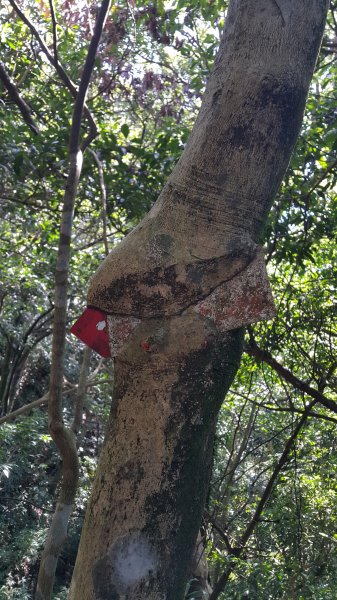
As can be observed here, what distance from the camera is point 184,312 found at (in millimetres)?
1395

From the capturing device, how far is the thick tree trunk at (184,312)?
1278 mm

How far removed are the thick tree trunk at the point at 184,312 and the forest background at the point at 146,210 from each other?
4.64 feet

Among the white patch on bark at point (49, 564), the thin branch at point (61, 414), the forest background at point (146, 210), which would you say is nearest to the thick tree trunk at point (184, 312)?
the thin branch at point (61, 414)

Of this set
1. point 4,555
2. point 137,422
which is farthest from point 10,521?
point 137,422

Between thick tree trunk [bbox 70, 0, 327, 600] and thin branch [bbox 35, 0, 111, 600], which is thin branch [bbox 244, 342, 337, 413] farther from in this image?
thick tree trunk [bbox 70, 0, 327, 600]

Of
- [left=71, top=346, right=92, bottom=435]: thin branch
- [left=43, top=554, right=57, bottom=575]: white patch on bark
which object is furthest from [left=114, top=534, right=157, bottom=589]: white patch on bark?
[left=71, top=346, right=92, bottom=435]: thin branch

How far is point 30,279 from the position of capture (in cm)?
689

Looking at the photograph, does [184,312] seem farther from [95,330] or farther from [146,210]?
[146,210]

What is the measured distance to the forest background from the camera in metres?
4.08

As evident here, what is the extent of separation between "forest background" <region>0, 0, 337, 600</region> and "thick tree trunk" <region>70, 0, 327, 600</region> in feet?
4.64

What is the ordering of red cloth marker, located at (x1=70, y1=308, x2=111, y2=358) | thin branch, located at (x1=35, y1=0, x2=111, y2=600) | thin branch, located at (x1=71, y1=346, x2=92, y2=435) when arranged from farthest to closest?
thin branch, located at (x1=71, y1=346, x2=92, y2=435)
thin branch, located at (x1=35, y1=0, x2=111, y2=600)
red cloth marker, located at (x1=70, y1=308, x2=111, y2=358)

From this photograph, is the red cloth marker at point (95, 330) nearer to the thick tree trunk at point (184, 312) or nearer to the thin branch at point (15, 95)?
the thick tree trunk at point (184, 312)

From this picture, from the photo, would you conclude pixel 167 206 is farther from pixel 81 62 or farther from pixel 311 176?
pixel 81 62

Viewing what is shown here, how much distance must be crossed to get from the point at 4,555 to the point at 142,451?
660 centimetres
